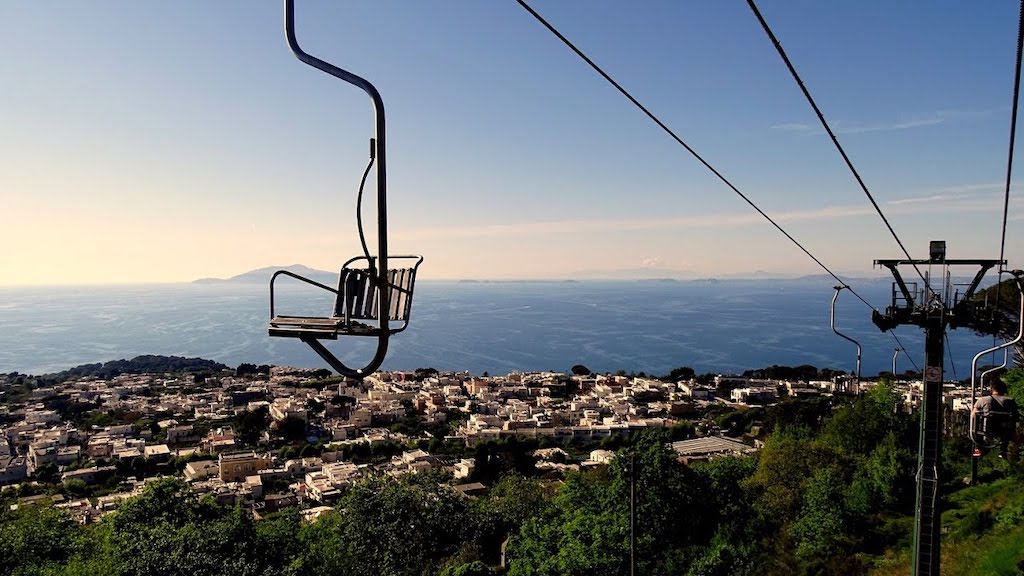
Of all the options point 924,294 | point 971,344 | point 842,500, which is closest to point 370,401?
point 842,500

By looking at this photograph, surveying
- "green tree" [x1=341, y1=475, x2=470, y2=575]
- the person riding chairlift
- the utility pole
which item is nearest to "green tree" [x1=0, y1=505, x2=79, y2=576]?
"green tree" [x1=341, y1=475, x2=470, y2=575]

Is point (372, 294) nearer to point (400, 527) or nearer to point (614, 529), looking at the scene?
point (614, 529)

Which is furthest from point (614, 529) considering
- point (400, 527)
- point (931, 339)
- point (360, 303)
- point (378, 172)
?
point (378, 172)

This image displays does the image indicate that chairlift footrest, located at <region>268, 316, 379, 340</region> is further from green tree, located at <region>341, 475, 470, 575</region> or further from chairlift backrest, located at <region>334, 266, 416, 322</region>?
green tree, located at <region>341, 475, 470, 575</region>

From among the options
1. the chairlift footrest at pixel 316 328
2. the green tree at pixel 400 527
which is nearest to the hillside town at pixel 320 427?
the green tree at pixel 400 527

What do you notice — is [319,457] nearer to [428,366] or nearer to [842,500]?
[842,500]

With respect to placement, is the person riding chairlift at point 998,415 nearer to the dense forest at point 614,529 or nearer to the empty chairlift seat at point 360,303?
the dense forest at point 614,529
